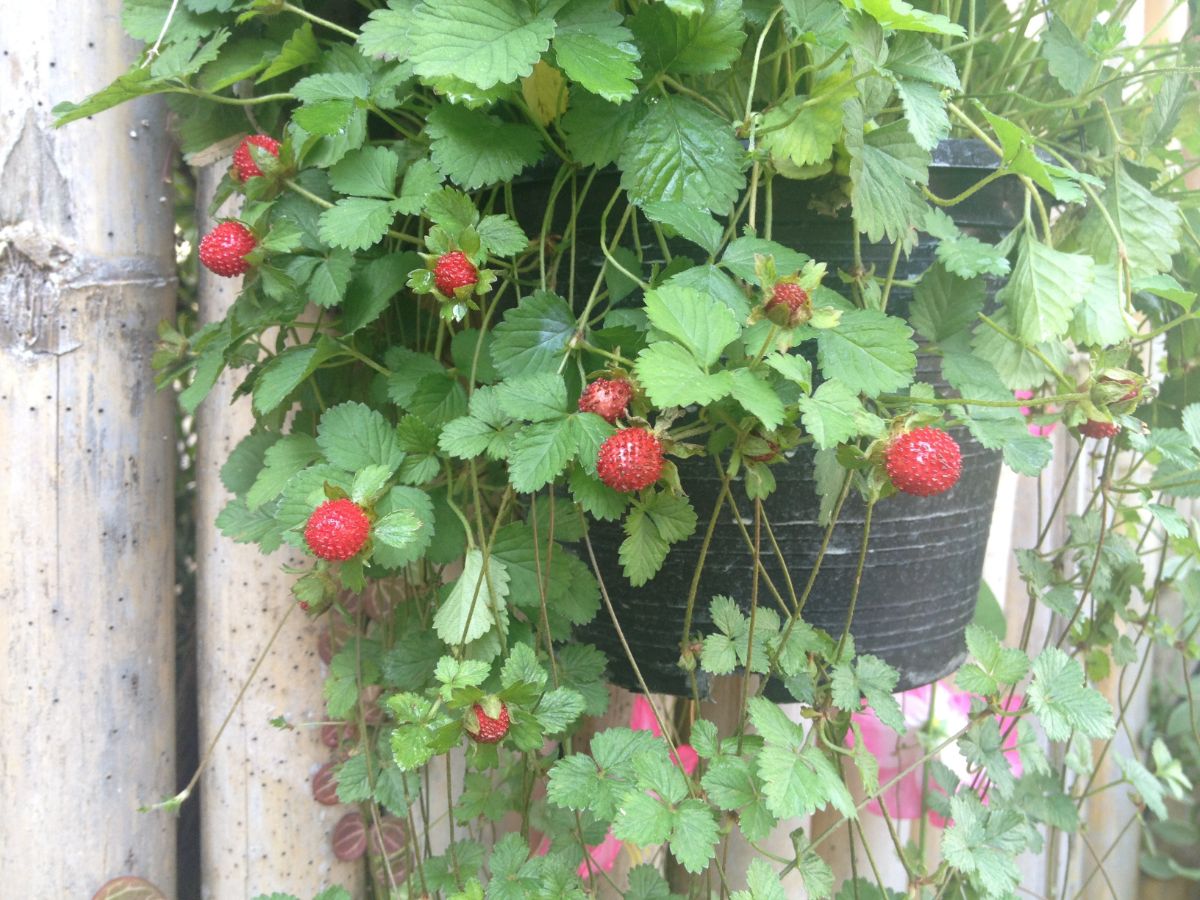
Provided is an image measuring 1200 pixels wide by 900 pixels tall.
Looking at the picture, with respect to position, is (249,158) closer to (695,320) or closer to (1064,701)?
(695,320)

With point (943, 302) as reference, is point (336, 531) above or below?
below

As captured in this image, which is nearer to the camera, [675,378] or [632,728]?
[675,378]

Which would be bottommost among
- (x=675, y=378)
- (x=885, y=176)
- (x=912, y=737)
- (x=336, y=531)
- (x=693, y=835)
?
(x=912, y=737)

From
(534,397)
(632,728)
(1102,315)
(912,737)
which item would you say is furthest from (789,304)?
(912,737)

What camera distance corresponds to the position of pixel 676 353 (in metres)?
0.49

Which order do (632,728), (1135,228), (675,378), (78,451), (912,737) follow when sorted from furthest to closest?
(912,737), (632,728), (78,451), (1135,228), (675,378)

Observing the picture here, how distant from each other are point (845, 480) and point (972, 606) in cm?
33

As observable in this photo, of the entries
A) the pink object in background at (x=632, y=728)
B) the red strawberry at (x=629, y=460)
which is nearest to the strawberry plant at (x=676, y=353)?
the red strawberry at (x=629, y=460)

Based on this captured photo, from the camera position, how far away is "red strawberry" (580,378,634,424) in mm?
519

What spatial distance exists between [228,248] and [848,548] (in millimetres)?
494

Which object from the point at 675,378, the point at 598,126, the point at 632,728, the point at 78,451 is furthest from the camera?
the point at 632,728

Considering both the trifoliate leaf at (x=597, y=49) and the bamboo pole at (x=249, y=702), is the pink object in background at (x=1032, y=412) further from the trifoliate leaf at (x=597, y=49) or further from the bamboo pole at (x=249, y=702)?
the bamboo pole at (x=249, y=702)

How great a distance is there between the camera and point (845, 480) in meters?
0.55

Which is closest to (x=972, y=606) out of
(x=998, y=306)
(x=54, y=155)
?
(x=998, y=306)
